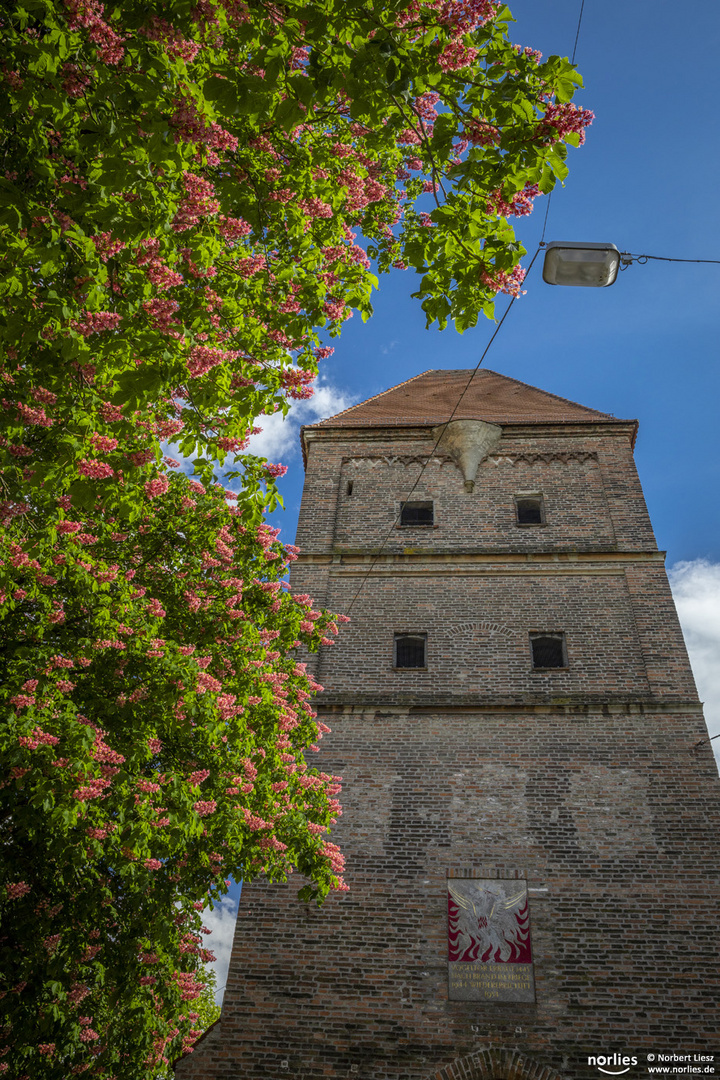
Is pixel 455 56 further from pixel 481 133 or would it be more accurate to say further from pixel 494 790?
pixel 494 790

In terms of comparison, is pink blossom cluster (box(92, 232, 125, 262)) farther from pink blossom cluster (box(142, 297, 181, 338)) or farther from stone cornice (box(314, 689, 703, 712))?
stone cornice (box(314, 689, 703, 712))

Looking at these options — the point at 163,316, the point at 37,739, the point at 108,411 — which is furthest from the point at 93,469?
the point at 37,739

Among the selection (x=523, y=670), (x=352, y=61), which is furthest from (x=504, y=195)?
(x=523, y=670)

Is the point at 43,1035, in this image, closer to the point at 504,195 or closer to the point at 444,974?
the point at 444,974

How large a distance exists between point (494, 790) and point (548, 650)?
262 centimetres

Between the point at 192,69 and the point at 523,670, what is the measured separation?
972cm

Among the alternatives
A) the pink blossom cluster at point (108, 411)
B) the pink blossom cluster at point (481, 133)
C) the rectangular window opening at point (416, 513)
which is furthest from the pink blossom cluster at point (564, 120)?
the rectangular window opening at point (416, 513)

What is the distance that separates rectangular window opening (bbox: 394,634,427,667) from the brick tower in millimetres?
39

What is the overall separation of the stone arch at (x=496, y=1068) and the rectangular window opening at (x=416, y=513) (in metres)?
8.45

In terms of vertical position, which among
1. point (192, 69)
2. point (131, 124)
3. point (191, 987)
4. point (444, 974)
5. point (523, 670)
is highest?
point (523, 670)

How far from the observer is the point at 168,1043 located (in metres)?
7.44

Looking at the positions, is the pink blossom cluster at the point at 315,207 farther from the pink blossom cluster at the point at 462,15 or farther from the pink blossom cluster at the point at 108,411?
the pink blossom cluster at the point at 108,411

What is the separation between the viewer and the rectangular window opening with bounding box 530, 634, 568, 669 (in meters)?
12.5

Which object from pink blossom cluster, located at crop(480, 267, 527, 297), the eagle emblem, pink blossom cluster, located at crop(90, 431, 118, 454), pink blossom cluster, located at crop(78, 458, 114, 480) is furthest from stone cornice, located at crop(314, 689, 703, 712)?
pink blossom cluster, located at crop(480, 267, 527, 297)
